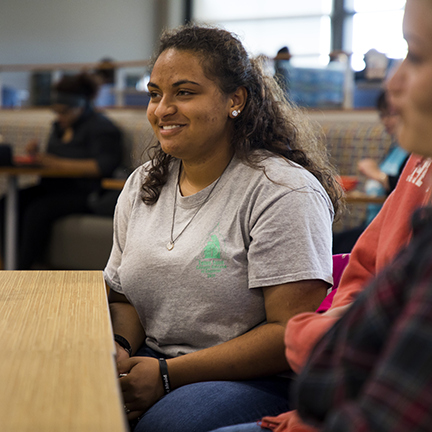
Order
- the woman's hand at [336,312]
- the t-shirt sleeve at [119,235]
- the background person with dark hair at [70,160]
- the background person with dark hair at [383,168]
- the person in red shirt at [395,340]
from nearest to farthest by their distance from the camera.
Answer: the person in red shirt at [395,340]
the woman's hand at [336,312]
the t-shirt sleeve at [119,235]
the background person with dark hair at [383,168]
the background person with dark hair at [70,160]

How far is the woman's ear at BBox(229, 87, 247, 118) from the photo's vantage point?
3.89 ft

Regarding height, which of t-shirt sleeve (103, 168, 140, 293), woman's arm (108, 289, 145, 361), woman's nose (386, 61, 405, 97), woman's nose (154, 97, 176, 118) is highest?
woman's nose (386, 61, 405, 97)

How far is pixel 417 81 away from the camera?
0.46 m

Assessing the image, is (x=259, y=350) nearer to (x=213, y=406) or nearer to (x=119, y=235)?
(x=213, y=406)

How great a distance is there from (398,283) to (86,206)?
322 centimetres

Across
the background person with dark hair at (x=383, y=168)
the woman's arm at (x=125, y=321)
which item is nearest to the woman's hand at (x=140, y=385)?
the woman's arm at (x=125, y=321)

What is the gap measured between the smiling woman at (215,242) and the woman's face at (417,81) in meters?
0.52

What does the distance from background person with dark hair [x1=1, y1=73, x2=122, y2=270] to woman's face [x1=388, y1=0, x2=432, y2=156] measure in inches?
118

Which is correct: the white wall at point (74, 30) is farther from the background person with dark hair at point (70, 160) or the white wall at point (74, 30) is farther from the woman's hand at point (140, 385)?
the woman's hand at point (140, 385)

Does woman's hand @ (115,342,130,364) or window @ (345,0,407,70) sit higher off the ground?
window @ (345,0,407,70)

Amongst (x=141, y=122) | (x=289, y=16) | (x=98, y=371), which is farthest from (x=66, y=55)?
(x=98, y=371)

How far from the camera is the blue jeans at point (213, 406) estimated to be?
2.92ft

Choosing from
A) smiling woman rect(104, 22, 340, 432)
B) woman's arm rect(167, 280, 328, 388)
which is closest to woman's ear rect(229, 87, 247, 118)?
smiling woman rect(104, 22, 340, 432)

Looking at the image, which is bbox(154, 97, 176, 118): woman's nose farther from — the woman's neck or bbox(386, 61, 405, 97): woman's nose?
bbox(386, 61, 405, 97): woman's nose
